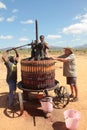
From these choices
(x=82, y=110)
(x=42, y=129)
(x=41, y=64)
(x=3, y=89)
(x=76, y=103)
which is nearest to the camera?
(x=42, y=129)

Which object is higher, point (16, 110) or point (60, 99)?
point (60, 99)

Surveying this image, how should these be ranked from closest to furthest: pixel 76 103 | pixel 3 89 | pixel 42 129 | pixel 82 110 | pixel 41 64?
pixel 42 129
pixel 41 64
pixel 82 110
pixel 76 103
pixel 3 89

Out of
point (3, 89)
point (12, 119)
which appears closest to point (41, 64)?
point (12, 119)

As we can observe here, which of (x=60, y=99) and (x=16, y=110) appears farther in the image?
(x=60, y=99)

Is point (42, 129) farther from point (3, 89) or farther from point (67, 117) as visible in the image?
point (3, 89)

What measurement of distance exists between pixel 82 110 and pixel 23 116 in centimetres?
169

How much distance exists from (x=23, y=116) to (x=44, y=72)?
51.0 inches

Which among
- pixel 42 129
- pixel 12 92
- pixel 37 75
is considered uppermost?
pixel 37 75

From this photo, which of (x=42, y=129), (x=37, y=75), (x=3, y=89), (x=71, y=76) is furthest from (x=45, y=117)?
(x=3, y=89)

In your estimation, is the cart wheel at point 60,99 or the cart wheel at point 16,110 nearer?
the cart wheel at point 16,110

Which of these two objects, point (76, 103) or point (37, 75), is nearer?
point (37, 75)

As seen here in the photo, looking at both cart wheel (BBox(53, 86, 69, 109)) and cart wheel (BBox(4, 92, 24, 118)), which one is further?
cart wheel (BBox(53, 86, 69, 109))

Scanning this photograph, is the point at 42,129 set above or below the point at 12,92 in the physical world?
below

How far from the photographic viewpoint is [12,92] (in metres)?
7.59
